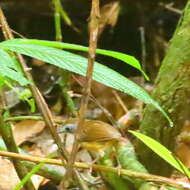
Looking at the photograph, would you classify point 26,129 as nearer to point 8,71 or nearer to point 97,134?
point 97,134

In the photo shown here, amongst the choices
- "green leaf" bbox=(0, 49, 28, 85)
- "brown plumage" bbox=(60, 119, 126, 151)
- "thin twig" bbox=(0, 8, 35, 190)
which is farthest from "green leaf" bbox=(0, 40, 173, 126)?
"brown plumage" bbox=(60, 119, 126, 151)

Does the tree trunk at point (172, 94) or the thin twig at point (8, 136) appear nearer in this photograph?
the thin twig at point (8, 136)

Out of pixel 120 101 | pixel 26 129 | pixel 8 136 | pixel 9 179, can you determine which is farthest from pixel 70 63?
pixel 120 101

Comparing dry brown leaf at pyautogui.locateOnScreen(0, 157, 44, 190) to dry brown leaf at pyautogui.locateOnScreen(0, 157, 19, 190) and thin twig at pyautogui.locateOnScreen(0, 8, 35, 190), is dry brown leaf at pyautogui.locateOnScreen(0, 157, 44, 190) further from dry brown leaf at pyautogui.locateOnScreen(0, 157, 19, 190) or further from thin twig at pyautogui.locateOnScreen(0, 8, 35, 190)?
thin twig at pyautogui.locateOnScreen(0, 8, 35, 190)

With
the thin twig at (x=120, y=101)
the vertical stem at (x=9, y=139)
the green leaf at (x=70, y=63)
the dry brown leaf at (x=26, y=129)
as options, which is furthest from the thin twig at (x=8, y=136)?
the thin twig at (x=120, y=101)

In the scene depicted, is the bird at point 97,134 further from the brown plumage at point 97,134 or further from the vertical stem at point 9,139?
the vertical stem at point 9,139

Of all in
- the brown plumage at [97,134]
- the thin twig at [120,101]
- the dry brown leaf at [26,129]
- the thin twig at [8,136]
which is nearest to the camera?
the thin twig at [8,136]

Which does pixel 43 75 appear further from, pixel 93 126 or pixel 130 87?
pixel 130 87
